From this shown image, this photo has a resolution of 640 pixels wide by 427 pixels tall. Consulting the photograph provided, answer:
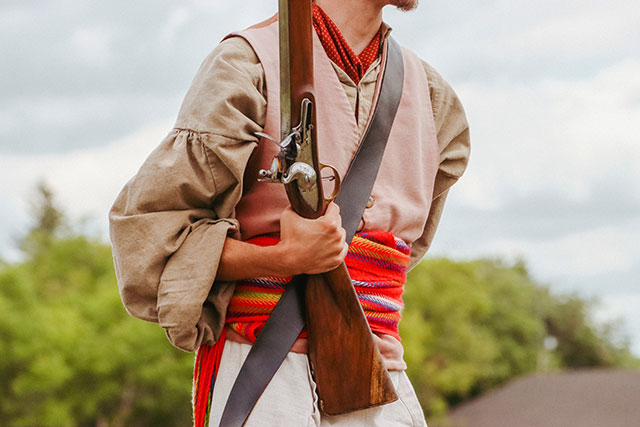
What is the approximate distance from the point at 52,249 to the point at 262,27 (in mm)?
56984

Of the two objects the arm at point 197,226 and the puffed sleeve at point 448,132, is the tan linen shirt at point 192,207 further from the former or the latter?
the puffed sleeve at point 448,132

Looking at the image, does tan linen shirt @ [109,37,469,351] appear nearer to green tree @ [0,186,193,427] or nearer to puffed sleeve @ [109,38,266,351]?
puffed sleeve @ [109,38,266,351]

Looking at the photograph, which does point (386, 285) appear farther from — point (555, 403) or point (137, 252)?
point (555, 403)

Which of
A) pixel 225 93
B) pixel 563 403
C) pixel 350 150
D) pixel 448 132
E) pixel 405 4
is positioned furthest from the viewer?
pixel 563 403

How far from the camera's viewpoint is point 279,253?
2.08 m

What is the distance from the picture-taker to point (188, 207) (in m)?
2.15

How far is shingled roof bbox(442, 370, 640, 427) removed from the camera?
1500 inches

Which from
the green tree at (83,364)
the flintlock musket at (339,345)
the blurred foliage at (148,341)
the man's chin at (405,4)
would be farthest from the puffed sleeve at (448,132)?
the green tree at (83,364)

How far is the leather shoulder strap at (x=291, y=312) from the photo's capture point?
211 centimetres

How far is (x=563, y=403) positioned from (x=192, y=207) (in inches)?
1666

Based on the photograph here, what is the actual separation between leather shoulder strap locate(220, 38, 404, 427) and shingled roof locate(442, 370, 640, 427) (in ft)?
115

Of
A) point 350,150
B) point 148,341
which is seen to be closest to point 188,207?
point 350,150

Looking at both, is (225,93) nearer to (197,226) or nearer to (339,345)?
(197,226)

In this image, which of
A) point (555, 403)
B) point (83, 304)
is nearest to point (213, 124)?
point (555, 403)
